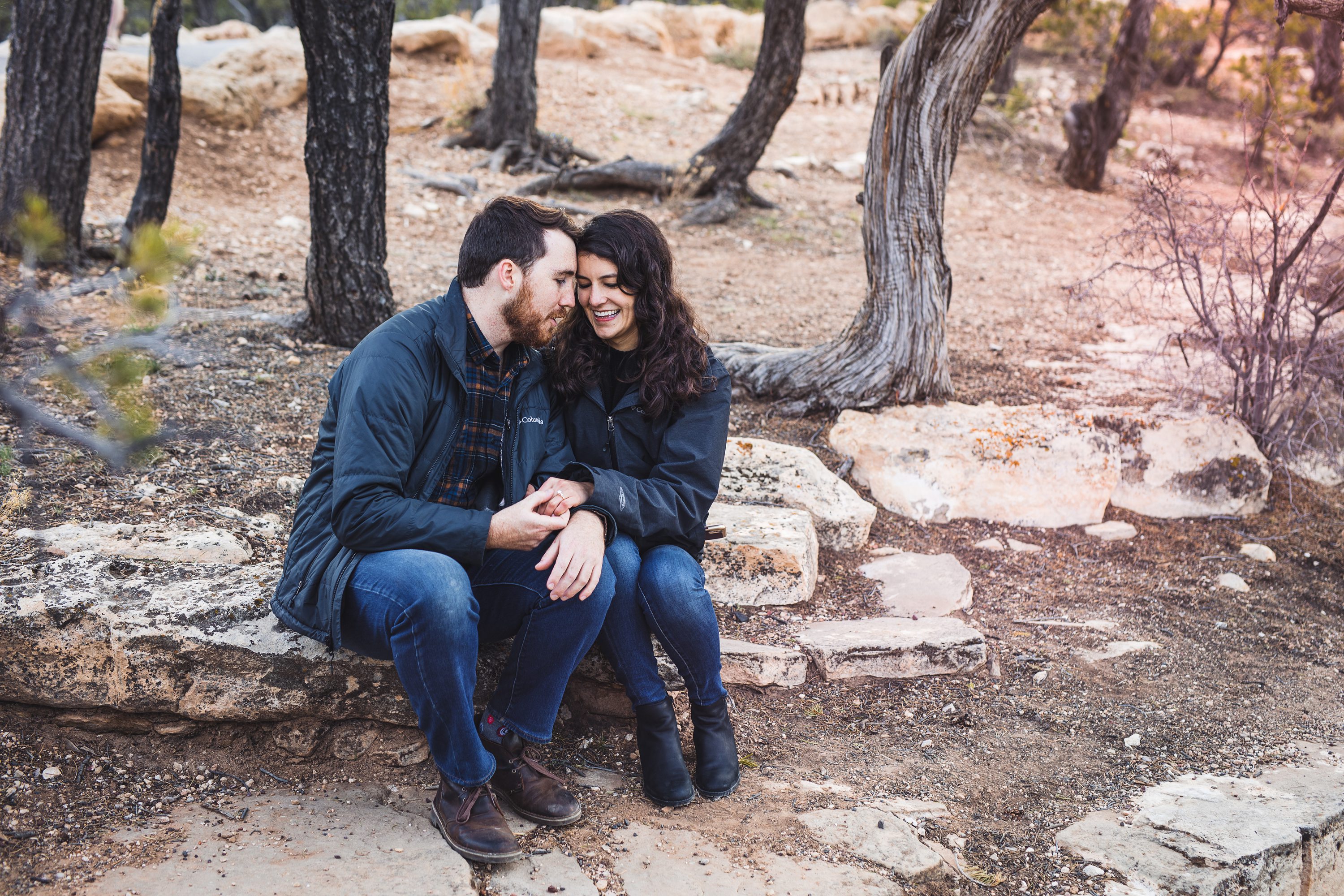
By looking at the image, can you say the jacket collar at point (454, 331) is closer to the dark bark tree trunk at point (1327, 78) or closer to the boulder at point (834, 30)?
the dark bark tree trunk at point (1327, 78)

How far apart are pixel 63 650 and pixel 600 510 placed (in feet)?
4.38

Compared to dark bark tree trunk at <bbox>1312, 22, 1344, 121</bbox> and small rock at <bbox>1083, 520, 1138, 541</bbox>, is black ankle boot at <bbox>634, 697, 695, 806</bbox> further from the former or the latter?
Result: dark bark tree trunk at <bbox>1312, 22, 1344, 121</bbox>

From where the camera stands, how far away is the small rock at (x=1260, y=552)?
439 centimetres

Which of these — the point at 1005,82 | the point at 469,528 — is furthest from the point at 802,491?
the point at 1005,82

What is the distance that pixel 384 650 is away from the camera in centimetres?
232

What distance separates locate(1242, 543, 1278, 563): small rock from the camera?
4391mm

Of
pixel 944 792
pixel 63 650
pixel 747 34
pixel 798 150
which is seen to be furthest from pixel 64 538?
pixel 747 34

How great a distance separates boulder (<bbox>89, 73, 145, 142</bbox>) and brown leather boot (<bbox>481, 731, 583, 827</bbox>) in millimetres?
7853

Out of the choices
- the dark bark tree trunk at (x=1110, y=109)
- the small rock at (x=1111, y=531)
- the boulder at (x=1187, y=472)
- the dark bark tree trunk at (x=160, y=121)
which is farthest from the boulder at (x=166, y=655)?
the dark bark tree trunk at (x=1110, y=109)

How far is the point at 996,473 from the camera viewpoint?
451 centimetres

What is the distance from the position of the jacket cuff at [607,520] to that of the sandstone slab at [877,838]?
2.82 feet

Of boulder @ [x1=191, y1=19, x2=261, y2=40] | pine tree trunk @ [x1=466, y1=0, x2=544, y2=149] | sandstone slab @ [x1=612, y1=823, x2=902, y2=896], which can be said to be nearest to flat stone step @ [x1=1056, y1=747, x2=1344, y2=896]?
sandstone slab @ [x1=612, y1=823, x2=902, y2=896]

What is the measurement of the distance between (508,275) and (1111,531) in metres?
3.18

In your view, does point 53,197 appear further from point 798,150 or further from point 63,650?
point 798,150
